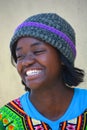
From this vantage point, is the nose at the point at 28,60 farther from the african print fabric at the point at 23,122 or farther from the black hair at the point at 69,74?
the african print fabric at the point at 23,122

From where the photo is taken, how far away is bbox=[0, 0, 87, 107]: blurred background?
289 cm

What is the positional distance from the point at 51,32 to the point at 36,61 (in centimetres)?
15

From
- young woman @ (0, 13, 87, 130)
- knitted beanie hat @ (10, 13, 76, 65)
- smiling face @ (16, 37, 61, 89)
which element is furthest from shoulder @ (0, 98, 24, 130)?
knitted beanie hat @ (10, 13, 76, 65)

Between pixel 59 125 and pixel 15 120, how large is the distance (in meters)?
0.21

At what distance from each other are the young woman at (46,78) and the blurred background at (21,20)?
1377mm

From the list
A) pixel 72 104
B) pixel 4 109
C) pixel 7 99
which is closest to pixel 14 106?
pixel 4 109

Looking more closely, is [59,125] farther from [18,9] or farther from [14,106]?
[18,9]

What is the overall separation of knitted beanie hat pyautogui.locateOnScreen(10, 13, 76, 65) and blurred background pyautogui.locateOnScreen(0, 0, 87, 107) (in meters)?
1.46

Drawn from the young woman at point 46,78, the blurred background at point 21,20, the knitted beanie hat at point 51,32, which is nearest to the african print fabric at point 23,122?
the young woman at point 46,78

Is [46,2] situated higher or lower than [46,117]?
higher

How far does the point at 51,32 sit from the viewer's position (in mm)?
1291

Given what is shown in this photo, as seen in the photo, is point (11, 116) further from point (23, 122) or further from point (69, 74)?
point (69, 74)

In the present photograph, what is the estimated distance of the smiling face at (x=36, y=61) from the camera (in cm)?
127

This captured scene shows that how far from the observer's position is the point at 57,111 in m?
1.39
